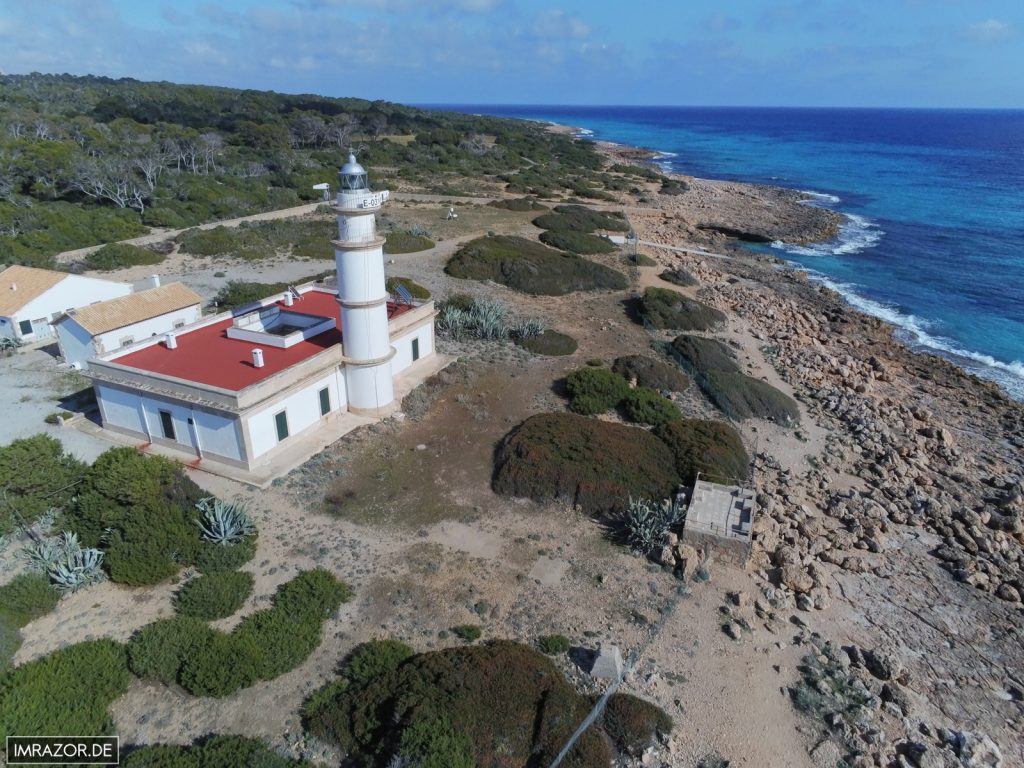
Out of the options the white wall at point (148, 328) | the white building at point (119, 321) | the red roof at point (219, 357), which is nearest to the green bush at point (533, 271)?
the white wall at point (148, 328)

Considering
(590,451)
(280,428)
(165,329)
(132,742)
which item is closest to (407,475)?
(280,428)

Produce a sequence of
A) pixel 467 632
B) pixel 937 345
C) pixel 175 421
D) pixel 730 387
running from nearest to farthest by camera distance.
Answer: pixel 467 632, pixel 175 421, pixel 730 387, pixel 937 345

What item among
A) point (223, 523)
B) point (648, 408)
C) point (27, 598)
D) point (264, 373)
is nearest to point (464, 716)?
point (223, 523)

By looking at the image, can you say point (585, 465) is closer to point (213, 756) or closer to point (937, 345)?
point (213, 756)

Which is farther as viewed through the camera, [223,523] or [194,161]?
[194,161]

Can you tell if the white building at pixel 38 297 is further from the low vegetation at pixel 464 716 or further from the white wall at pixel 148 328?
the low vegetation at pixel 464 716
